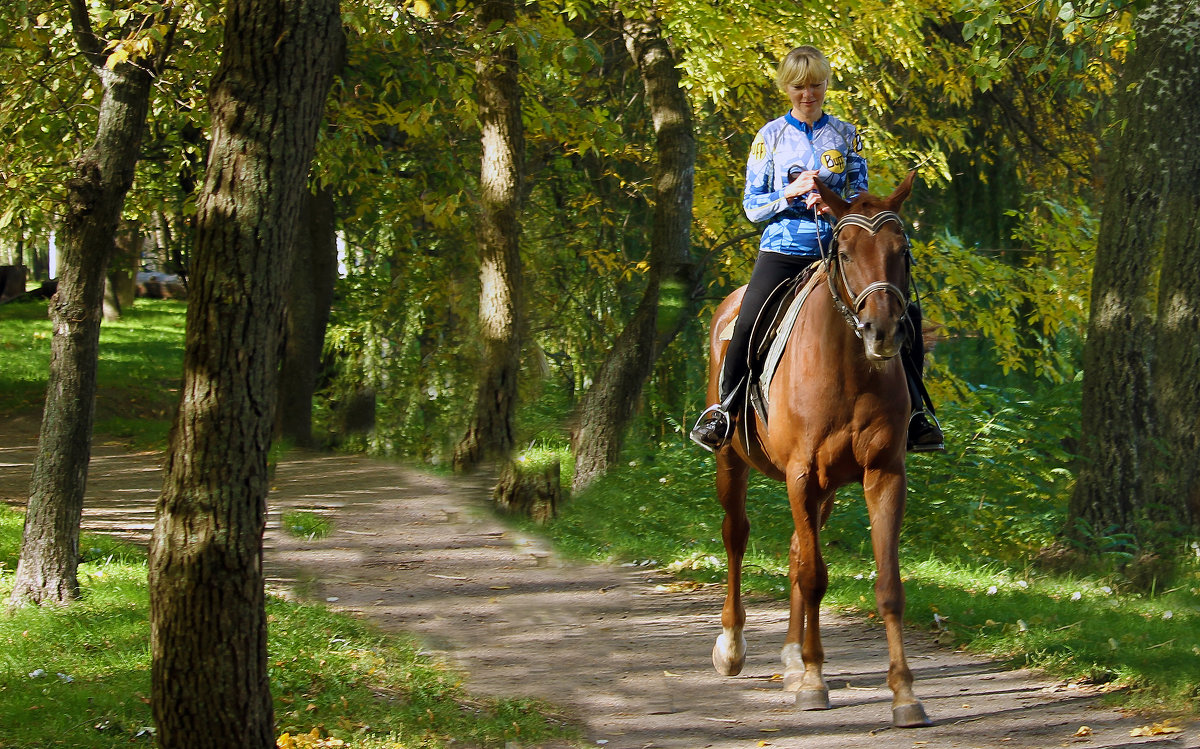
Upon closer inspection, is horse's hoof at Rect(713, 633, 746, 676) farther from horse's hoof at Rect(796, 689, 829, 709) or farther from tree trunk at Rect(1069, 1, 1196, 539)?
tree trunk at Rect(1069, 1, 1196, 539)

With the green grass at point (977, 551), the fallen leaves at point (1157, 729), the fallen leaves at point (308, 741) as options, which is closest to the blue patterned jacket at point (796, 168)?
the green grass at point (977, 551)

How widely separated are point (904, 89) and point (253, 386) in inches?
448

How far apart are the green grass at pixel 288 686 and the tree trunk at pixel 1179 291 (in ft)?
21.0

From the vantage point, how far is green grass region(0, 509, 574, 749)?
594 centimetres

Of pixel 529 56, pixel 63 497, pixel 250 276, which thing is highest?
pixel 529 56

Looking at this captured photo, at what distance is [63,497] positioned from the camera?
8.53 m

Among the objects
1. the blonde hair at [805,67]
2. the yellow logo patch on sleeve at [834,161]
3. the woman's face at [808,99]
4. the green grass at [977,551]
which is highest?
the blonde hair at [805,67]

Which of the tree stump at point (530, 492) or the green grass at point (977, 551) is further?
the tree stump at point (530, 492)

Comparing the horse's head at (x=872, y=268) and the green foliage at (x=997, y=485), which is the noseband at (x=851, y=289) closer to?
the horse's head at (x=872, y=268)

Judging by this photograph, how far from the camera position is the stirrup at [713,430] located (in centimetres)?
736

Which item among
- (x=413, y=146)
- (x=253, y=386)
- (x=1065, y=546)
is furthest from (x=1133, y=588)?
(x=413, y=146)

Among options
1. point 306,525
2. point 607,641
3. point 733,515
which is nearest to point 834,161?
point 733,515

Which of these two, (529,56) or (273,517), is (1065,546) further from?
(273,517)

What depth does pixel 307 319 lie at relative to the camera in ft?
53.8
